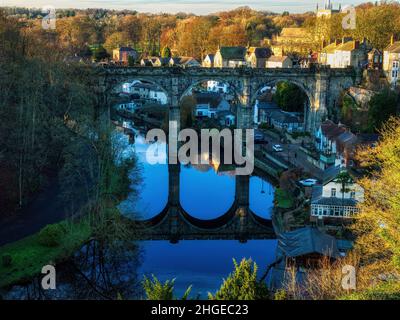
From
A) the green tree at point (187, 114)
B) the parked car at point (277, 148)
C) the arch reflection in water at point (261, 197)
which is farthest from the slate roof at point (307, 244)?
the green tree at point (187, 114)

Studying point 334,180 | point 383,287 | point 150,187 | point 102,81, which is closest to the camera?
point 383,287

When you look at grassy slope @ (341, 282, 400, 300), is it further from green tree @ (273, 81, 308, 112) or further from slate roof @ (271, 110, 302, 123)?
green tree @ (273, 81, 308, 112)

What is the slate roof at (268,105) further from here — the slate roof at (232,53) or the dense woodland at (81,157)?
the slate roof at (232,53)

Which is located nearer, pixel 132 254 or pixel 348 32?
pixel 132 254

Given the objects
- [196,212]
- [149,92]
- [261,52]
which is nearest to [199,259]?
[196,212]
